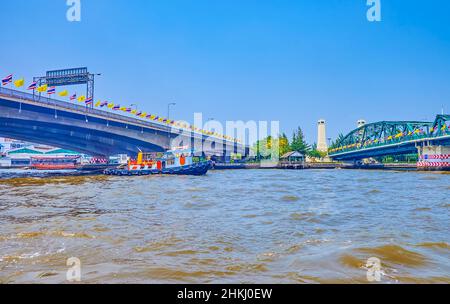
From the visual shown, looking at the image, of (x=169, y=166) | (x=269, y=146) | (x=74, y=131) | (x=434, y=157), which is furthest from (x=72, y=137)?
(x=434, y=157)

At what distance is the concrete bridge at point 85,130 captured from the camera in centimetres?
5225

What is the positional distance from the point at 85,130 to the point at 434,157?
67.7 metres

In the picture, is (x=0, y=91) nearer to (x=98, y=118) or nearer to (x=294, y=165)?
→ (x=98, y=118)

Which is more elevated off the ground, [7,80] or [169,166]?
[7,80]

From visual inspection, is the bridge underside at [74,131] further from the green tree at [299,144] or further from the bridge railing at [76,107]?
the green tree at [299,144]

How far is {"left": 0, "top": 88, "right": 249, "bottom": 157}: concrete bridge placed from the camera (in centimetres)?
5225

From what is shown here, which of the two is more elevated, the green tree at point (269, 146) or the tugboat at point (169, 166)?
the green tree at point (269, 146)

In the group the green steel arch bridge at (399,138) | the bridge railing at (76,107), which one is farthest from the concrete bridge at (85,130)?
the green steel arch bridge at (399,138)

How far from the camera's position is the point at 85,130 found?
205 ft

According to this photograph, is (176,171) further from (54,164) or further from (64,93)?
(54,164)

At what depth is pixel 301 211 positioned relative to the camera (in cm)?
1512

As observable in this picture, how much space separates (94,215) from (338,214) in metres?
10.2

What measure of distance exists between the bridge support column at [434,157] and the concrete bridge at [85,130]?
139 feet

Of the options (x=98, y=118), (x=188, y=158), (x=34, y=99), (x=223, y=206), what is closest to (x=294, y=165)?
(x=188, y=158)
